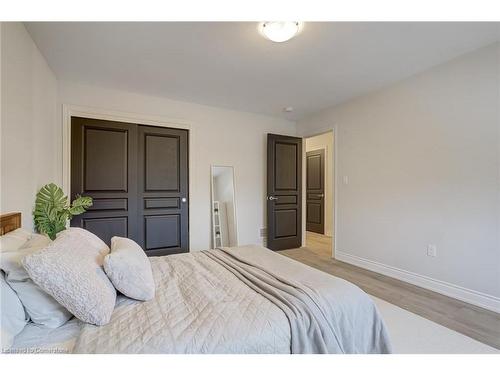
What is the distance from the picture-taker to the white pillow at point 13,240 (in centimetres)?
119

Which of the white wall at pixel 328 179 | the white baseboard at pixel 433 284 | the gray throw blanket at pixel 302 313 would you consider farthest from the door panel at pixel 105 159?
the white wall at pixel 328 179

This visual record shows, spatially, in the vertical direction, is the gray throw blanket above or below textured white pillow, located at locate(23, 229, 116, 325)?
below

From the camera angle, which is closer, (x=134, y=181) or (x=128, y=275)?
(x=128, y=275)

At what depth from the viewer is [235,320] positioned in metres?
1.01

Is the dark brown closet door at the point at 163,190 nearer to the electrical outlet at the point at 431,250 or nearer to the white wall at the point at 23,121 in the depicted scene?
the white wall at the point at 23,121

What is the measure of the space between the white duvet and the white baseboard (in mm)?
1666

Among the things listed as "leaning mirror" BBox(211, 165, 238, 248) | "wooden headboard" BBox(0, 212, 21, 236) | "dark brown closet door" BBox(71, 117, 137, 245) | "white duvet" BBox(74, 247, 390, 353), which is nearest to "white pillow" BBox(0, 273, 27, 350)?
"white duvet" BBox(74, 247, 390, 353)

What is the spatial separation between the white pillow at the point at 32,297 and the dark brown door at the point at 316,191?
532 centimetres

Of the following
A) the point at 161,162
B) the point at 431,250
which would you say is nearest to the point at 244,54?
the point at 161,162

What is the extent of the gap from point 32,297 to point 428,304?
2937 millimetres

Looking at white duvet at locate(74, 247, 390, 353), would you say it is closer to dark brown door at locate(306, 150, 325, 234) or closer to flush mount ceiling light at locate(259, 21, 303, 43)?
flush mount ceiling light at locate(259, 21, 303, 43)

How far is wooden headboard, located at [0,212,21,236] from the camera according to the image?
1.43 m

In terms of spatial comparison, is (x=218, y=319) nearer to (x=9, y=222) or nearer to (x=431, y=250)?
(x=9, y=222)
